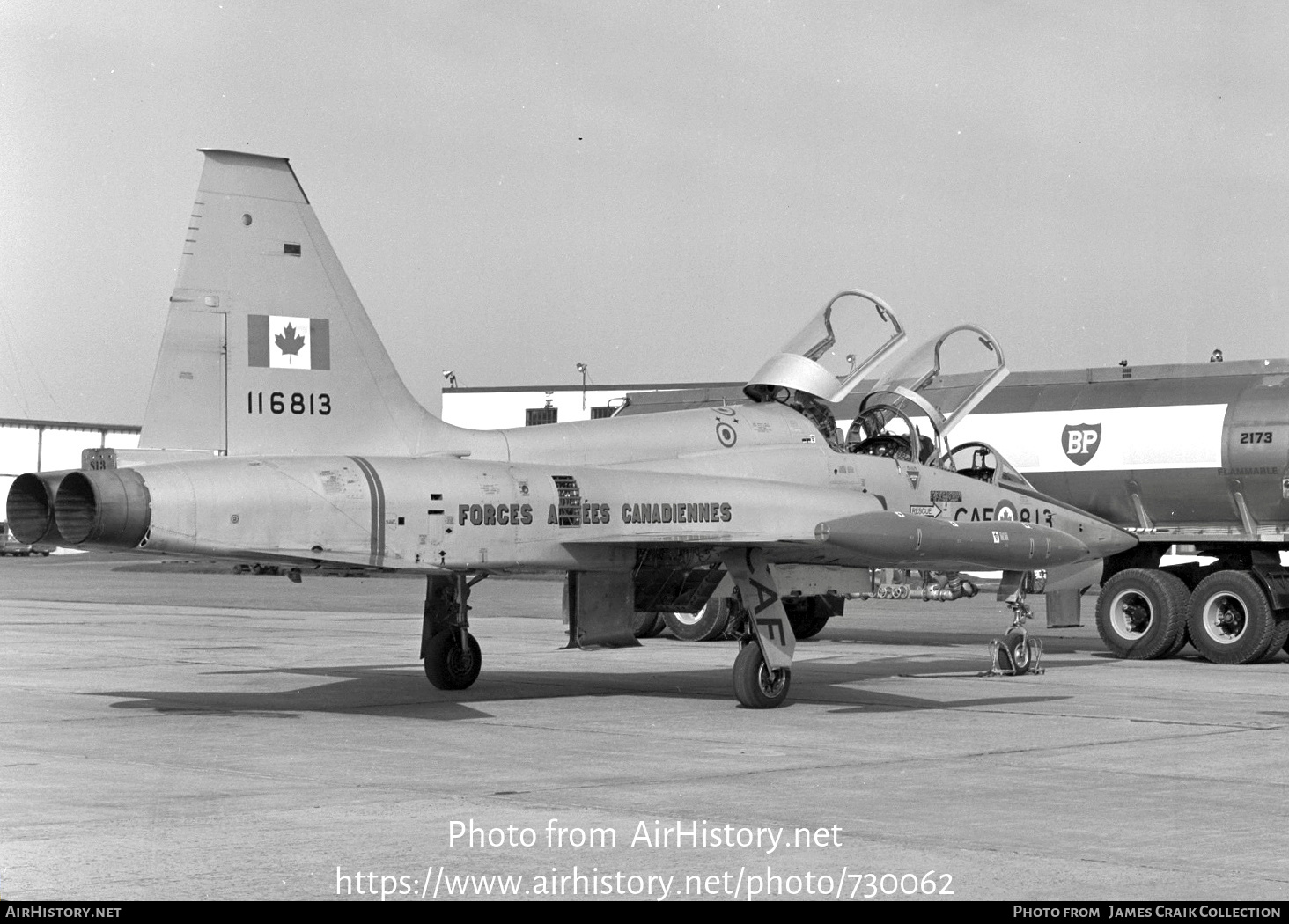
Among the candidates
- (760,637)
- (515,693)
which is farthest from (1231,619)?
(515,693)

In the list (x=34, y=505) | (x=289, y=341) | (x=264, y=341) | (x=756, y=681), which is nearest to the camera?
(x=34, y=505)

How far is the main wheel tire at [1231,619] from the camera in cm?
2027

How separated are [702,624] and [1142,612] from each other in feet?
21.6

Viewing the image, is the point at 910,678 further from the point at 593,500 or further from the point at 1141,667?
the point at 593,500

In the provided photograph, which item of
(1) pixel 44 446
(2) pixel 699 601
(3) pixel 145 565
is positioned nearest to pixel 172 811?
(2) pixel 699 601

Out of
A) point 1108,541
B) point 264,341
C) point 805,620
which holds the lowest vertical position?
Result: point 805,620

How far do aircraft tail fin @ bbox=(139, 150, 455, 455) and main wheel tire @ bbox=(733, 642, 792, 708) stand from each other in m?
3.39

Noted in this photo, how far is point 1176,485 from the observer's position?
69.7 feet

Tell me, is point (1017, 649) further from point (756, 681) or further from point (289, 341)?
point (289, 341)

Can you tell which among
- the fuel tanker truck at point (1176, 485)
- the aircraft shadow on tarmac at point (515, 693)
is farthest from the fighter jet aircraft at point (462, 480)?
the fuel tanker truck at point (1176, 485)

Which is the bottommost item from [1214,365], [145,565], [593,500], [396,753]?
[145,565]

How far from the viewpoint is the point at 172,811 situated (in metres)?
8.47

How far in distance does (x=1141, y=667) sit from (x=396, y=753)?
39.3 ft

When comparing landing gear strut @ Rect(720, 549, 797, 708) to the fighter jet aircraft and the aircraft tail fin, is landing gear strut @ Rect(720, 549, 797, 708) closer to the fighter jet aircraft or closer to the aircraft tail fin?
the fighter jet aircraft
